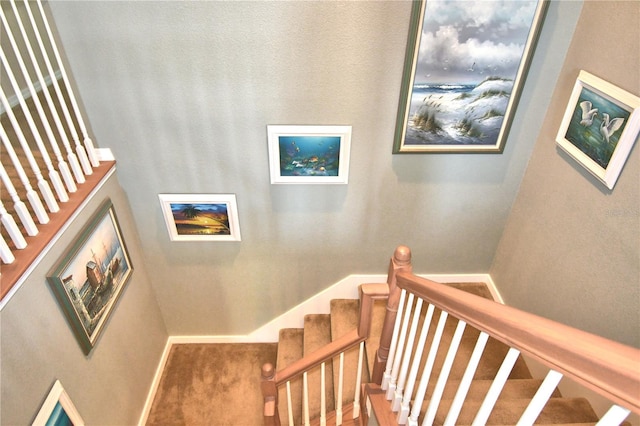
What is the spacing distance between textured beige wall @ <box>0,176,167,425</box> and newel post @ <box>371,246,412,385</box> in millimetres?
1505

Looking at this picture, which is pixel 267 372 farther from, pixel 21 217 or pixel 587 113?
pixel 587 113

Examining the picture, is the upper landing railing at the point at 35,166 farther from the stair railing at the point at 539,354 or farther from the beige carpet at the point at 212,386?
the beige carpet at the point at 212,386

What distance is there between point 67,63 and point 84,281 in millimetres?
1173

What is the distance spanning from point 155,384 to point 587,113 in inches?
131

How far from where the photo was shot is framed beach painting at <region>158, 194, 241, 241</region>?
2.63 metres

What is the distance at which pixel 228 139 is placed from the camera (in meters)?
2.43

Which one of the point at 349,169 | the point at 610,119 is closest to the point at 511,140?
the point at 610,119

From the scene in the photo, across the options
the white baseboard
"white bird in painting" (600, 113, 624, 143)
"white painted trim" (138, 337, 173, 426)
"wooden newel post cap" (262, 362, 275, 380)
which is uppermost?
"white bird in painting" (600, 113, 624, 143)

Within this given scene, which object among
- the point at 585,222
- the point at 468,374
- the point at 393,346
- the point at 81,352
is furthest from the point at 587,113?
the point at 81,352

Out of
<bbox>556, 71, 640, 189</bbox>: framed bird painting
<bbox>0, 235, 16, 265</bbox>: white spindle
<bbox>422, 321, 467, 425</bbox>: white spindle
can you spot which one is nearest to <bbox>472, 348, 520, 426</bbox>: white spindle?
<bbox>422, 321, 467, 425</bbox>: white spindle

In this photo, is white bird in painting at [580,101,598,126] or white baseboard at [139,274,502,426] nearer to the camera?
white bird in painting at [580,101,598,126]

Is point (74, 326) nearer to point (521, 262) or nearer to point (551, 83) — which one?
point (521, 262)

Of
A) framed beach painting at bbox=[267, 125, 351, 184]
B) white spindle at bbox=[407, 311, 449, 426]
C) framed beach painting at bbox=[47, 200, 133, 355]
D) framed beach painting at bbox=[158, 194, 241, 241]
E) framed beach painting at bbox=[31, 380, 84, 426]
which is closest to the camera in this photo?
white spindle at bbox=[407, 311, 449, 426]

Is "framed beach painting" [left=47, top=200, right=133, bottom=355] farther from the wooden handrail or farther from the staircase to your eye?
the wooden handrail
